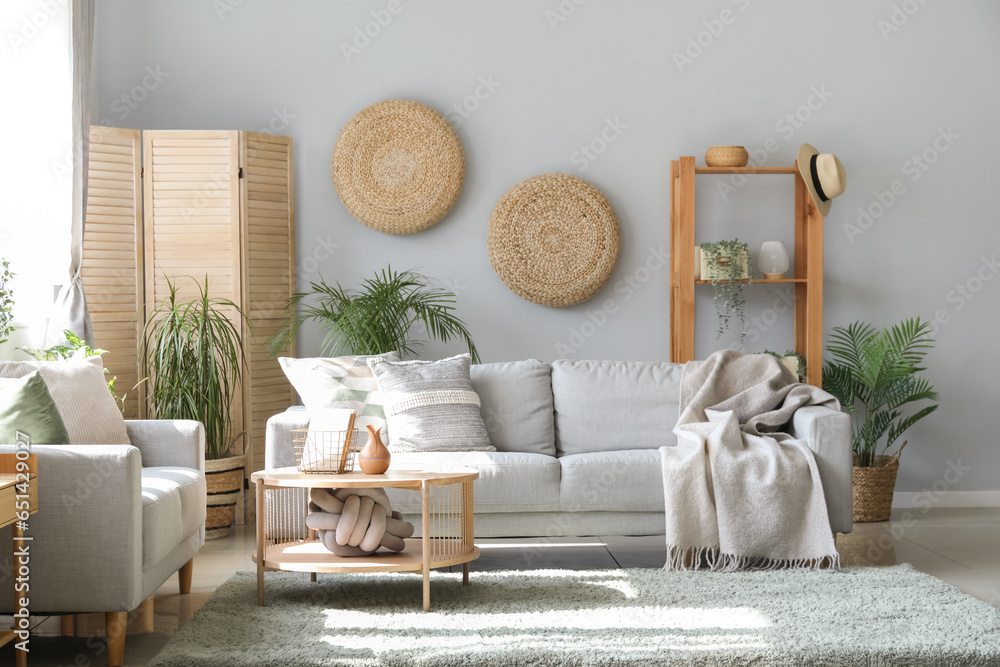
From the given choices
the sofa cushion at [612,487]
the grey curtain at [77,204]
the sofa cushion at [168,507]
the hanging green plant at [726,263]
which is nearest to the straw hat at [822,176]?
the hanging green plant at [726,263]

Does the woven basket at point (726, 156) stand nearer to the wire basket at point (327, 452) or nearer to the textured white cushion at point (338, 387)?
the textured white cushion at point (338, 387)

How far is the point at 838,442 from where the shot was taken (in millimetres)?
3502

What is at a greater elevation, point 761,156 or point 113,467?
point 761,156

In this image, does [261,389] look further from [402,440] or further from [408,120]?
[408,120]

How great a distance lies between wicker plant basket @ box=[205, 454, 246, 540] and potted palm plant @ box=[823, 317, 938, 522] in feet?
9.56

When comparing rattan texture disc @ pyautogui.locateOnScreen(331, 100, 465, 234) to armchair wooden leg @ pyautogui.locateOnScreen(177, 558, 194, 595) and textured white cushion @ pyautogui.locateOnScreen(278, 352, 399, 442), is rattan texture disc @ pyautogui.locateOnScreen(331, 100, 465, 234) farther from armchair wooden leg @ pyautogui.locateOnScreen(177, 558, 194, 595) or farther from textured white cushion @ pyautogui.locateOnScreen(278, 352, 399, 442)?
armchair wooden leg @ pyautogui.locateOnScreen(177, 558, 194, 595)

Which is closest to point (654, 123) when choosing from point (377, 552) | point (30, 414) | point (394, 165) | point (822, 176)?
point (822, 176)

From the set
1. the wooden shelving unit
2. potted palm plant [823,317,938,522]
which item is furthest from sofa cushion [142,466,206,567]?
potted palm plant [823,317,938,522]

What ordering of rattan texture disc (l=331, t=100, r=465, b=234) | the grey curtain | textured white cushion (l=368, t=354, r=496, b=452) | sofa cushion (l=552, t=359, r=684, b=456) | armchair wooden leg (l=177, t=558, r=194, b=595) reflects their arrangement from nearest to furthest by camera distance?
armchair wooden leg (l=177, t=558, r=194, b=595)
textured white cushion (l=368, t=354, r=496, b=452)
sofa cushion (l=552, t=359, r=684, b=456)
the grey curtain
rattan texture disc (l=331, t=100, r=465, b=234)

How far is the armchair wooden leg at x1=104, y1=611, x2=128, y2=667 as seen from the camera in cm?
248

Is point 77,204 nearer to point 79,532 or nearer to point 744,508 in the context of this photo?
point 79,532

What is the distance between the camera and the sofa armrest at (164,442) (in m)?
3.28

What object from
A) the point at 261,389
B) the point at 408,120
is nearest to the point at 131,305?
the point at 261,389

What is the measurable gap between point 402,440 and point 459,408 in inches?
10.4
